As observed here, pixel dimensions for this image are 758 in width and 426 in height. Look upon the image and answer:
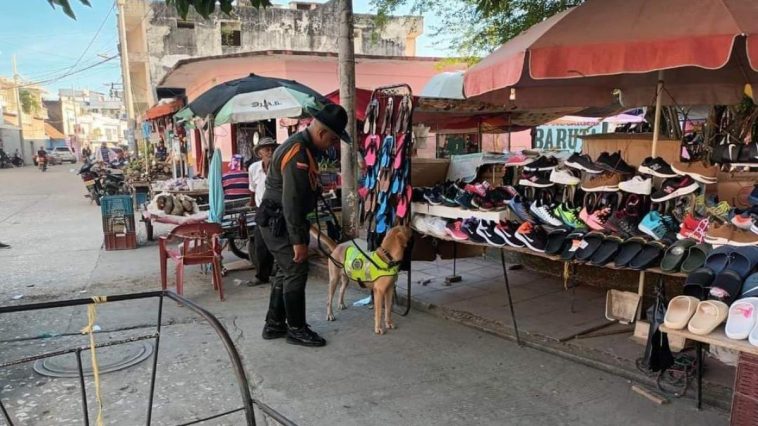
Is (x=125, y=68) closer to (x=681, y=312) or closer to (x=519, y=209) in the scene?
(x=519, y=209)

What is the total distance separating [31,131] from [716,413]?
7042cm

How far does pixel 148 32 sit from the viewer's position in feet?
72.1

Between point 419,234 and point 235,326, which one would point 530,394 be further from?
point 235,326

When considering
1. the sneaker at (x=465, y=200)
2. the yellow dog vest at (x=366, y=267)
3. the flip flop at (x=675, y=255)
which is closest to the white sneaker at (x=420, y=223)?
the sneaker at (x=465, y=200)

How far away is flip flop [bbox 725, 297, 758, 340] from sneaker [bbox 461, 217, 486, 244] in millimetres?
2085

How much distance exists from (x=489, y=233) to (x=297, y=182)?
5.49 ft

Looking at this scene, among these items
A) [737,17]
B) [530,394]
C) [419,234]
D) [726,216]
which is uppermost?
[737,17]

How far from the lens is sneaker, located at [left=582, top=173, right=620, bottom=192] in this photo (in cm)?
398

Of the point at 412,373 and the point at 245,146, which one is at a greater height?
the point at 245,146

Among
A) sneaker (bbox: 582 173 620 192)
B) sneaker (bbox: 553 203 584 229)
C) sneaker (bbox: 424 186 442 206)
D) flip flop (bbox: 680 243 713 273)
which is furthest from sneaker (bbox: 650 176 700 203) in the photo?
sneaker (bbox: 424 186 442 206)

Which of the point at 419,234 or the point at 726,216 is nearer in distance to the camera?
the point at 726,216

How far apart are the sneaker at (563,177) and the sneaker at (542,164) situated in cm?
17

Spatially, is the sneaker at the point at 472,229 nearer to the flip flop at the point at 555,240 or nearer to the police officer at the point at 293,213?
the flip flop at the point at 555,240

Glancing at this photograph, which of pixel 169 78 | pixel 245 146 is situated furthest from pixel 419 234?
pixel 169 78
